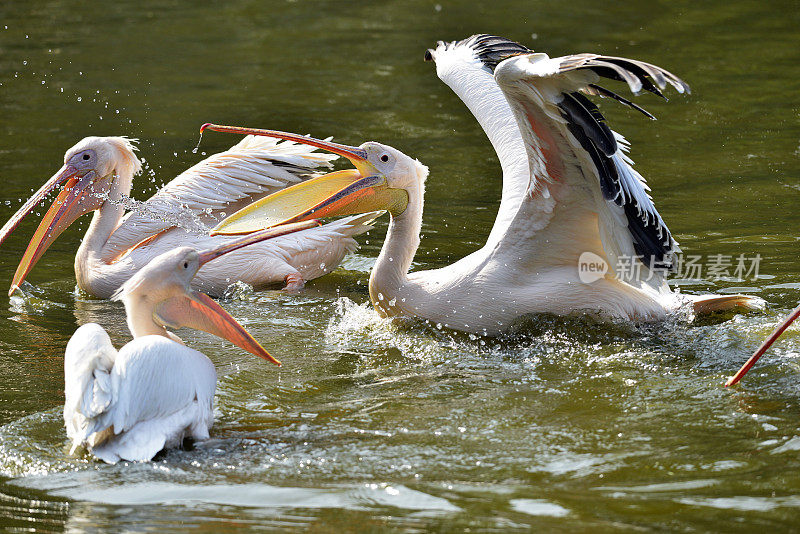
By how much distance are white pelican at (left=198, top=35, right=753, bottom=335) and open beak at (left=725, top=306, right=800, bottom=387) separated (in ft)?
2.62

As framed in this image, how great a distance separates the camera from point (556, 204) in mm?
4582

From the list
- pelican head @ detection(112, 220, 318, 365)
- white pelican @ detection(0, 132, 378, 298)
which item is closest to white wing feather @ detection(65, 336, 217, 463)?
pelican head @ detection(112, 220, 318, 365)

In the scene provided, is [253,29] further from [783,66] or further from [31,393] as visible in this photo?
[31,393]

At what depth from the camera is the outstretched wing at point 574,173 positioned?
3.92 m

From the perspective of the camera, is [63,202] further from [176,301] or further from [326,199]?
[176,301]

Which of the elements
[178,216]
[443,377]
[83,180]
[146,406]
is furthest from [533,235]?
[83,180]

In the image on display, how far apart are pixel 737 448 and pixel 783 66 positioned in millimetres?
6930

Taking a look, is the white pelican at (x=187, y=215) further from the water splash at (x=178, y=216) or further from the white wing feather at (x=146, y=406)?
the white wing feather at (x=146, y=406)

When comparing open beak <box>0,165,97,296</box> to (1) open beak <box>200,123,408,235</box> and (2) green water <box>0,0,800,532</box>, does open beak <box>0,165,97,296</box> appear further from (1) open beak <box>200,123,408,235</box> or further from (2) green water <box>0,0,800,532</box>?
(1) open beak <box>200,123,408,235</box>

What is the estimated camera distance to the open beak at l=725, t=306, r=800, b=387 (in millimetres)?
3627

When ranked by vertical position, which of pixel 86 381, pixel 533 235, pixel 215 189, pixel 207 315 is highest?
pixel 215 189

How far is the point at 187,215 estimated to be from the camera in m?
5.73

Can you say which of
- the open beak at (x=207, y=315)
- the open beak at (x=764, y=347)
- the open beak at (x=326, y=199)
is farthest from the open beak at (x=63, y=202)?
the open beak at (x=764, y=347)

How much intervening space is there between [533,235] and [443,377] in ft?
2.59
